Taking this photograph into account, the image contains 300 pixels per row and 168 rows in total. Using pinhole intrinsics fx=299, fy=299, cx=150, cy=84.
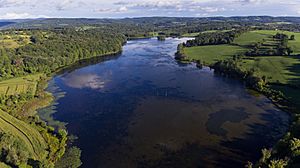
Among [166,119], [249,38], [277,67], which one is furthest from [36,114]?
[249,38]

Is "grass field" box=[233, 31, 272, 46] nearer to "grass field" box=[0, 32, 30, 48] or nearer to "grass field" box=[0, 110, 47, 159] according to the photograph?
"grass field" box=[0, 32, 30, 48]

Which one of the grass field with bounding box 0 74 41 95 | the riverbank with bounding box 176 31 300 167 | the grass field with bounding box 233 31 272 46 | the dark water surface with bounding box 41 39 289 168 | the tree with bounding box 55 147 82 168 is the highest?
the grass field with bounding box 233 31 272 46

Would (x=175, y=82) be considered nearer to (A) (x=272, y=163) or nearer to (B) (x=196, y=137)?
(B) (x=196, y=137)

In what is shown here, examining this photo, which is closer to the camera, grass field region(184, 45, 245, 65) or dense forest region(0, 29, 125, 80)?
dense forest region(0, 29, 125, 80)

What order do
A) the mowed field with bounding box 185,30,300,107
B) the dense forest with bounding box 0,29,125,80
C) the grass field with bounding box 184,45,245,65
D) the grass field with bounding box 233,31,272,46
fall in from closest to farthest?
1. the mowed field with bounding box 185,30,300,107
2. the dense forest with bounding box 0,29,125,80
3. the grass field with bounding box 184,45,245,65
4. the grass field with bounding box 233,31,272,46

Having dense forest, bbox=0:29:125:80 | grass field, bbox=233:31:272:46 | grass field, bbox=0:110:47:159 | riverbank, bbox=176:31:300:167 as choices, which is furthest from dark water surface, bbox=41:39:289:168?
grass field, bbox=233:31:272:46

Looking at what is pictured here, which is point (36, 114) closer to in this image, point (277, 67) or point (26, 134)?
point (26, 134)

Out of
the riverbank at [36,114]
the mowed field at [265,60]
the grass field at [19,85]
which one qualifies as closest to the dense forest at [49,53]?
the grass field at [19,85]
